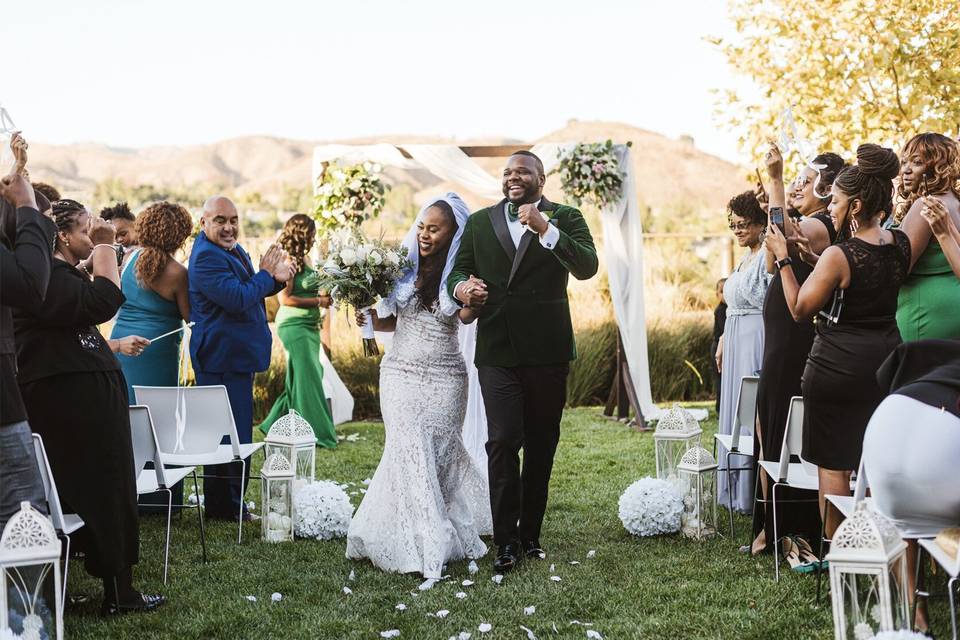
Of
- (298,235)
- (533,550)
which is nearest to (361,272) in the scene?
(533,550)

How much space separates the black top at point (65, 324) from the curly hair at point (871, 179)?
331cm

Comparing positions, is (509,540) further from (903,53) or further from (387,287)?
(903,53)

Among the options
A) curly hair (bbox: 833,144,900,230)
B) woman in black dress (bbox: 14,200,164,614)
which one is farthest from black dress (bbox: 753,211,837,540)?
woman in black dress (bbox: 14,200,164,614)

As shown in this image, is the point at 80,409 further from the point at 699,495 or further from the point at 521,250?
the point at 699,495

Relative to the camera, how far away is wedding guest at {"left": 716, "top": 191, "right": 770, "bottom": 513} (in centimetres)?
657

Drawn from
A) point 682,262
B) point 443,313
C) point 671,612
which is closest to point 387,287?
point 443,313

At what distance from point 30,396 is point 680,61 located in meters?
39.2

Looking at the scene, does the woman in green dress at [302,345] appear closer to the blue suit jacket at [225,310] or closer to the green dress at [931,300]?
the blue suit jacket at [225,310]

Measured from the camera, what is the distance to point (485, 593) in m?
4.96

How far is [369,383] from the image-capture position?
12.4 metres

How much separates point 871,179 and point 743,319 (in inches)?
98.0

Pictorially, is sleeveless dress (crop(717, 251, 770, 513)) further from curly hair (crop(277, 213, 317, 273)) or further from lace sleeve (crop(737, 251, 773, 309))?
curly hair (crop(277, 213, 317, 273))

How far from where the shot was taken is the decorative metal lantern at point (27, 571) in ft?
11.1

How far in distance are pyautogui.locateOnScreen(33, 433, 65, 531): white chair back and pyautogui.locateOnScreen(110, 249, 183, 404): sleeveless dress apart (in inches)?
109
